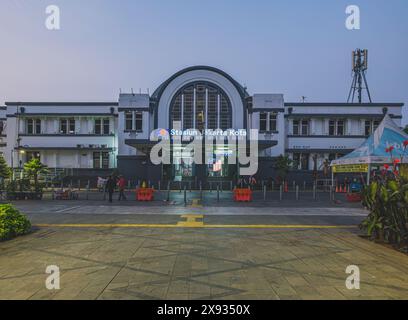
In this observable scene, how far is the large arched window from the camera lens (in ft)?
118

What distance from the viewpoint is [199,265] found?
6188 millimetres

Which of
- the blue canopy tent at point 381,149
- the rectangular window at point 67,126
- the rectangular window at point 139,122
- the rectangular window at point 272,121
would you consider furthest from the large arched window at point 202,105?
the blue canopy tent at point 381,149

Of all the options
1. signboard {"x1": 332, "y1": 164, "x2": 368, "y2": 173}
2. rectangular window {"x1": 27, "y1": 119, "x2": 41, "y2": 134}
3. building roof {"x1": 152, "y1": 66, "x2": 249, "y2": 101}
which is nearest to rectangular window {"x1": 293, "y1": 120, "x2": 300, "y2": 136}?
building roof {"x1": 152, "y1": 66, "x2": 249, "y2": 101}

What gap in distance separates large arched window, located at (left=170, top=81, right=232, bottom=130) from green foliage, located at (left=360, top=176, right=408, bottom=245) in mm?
27874

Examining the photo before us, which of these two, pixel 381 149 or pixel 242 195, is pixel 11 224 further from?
pixel 381 149

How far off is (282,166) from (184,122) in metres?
13.8

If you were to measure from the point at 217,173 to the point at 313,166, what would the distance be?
12692mm

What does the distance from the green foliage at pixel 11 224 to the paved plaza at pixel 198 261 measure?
0.33 metres

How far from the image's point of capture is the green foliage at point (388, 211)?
25.4 feet

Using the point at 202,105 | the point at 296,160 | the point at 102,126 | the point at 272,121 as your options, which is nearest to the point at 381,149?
the point at 272,121

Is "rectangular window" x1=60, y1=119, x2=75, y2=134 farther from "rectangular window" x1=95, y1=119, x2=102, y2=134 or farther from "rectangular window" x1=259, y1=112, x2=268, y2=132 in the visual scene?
"rectangular window" x1=259, y1=112, x2=268, y2=132

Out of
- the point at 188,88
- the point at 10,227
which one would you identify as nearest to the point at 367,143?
the point at 10,227
